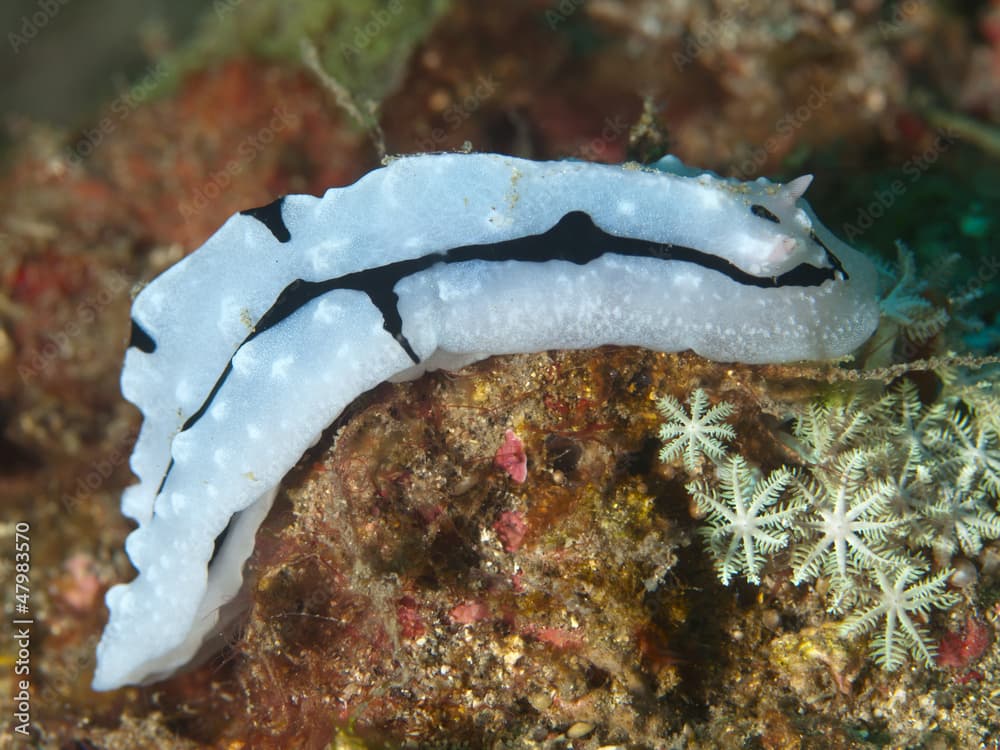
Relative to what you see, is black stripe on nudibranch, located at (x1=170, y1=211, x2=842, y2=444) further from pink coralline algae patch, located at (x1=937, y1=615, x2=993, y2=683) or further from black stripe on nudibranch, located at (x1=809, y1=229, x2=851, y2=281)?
pink coralline algae patch, located at (x1=937, y1=615, x2=993, y2=683)

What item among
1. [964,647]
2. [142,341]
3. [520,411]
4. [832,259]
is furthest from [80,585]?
[964,647]

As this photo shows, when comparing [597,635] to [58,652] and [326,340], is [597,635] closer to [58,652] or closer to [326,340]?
[326,340]

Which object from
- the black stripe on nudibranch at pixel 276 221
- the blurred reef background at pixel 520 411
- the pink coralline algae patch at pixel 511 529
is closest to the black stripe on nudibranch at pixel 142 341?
the black stripe on nudibranch at pixel 276 221

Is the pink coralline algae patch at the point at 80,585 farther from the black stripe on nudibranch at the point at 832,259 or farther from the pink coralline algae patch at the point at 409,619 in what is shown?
the black stripe on nudibranch at the point at 832,259

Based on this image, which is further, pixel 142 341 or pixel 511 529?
pixel 142 341

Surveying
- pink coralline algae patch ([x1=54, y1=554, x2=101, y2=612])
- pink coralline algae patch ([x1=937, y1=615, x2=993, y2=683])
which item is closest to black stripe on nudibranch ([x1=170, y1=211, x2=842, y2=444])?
pink coralline algae patch ([x1=937, y1=615, x2=993, y2=683])

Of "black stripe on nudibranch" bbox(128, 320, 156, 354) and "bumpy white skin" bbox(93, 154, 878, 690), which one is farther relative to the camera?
"black stripe on nudibranch" bbox(128, 320, 156, 354)

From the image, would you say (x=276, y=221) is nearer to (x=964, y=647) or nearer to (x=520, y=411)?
(x=520, y=411)
